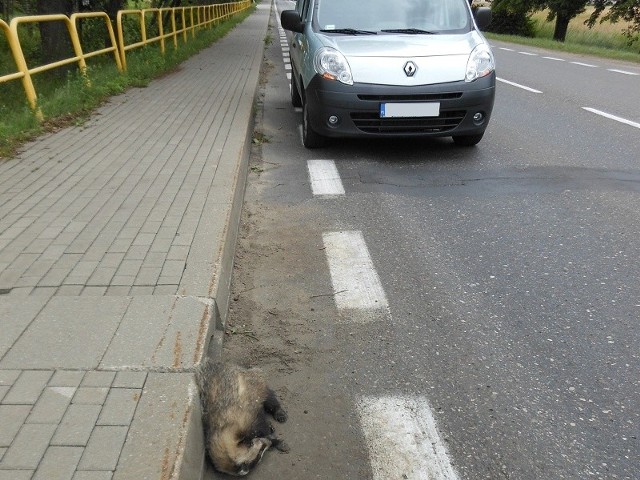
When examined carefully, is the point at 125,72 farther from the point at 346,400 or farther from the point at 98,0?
the point at 346,400

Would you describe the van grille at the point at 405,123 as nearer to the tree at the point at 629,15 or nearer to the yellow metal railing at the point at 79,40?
the yellow metal railing at the point at 79,40

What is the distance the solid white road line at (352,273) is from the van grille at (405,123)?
2115mm

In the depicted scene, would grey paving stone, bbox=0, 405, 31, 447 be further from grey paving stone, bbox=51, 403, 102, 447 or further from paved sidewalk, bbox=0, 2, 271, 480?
grey paving stone, bbox=51, 403, 102, 447

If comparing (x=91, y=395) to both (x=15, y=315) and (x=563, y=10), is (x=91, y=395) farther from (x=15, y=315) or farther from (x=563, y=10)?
(x=563, y=10)

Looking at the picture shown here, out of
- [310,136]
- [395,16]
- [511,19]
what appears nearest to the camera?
[310,136]

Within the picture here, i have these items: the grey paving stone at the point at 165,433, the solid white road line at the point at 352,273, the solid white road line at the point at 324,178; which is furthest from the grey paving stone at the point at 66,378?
the solid white road line at the point at 324,178

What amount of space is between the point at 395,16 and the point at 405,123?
1647 mm

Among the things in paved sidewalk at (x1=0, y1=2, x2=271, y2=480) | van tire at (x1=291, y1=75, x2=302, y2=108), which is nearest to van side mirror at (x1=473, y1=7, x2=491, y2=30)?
van tire at (x1=291, y1=75, x2=302, y2=108)

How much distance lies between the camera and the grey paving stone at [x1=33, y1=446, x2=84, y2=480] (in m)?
2.02

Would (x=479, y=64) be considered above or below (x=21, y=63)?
above

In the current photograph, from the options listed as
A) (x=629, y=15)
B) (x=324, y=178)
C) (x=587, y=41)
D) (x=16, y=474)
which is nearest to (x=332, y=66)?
(x=324, y=178)

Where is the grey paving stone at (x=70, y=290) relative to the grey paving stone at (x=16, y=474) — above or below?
below

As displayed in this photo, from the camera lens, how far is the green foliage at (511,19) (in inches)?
1651

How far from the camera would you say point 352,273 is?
4.03 metres
